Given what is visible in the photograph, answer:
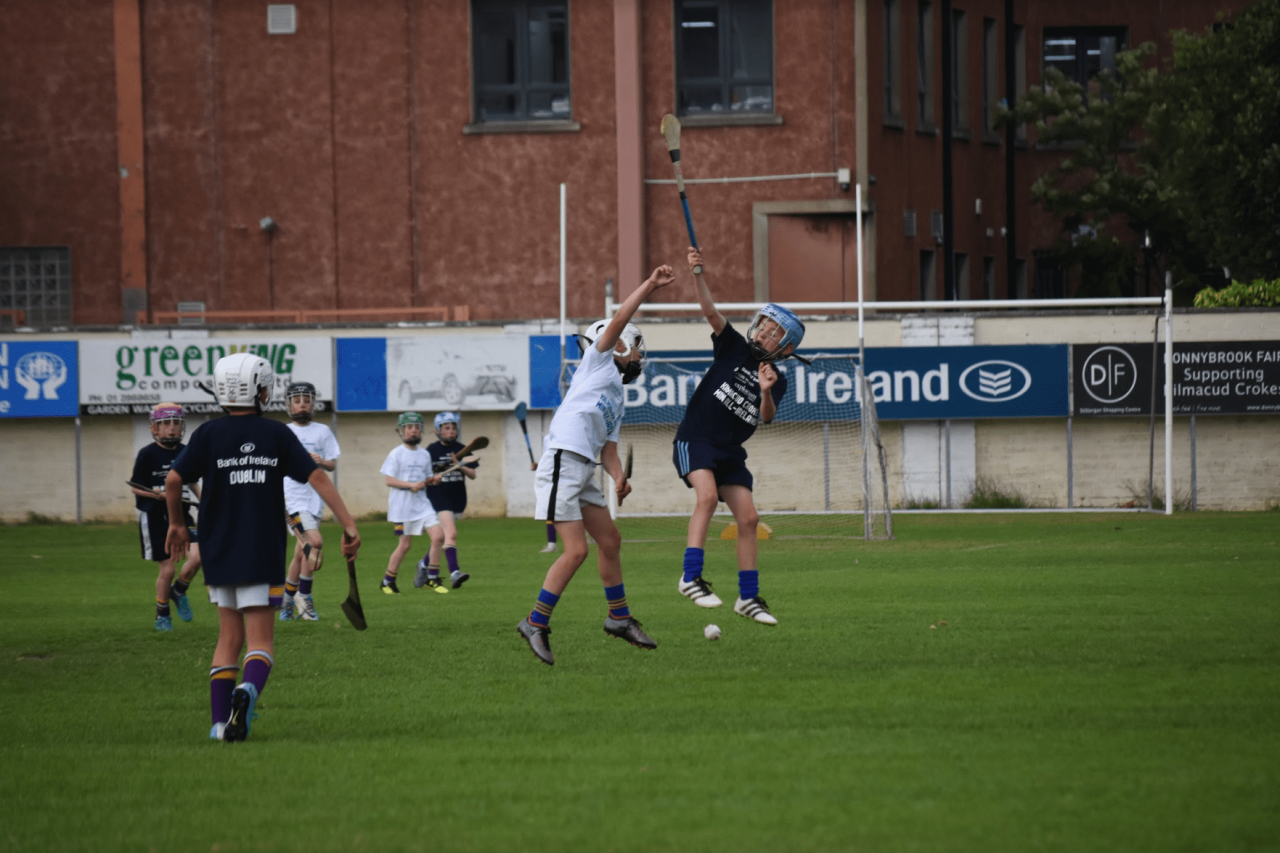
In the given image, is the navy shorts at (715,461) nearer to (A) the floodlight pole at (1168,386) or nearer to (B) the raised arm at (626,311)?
(B) the raised arm at (626,311)

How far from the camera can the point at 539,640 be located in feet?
31.4

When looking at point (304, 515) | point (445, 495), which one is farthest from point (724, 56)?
point (304, 515)

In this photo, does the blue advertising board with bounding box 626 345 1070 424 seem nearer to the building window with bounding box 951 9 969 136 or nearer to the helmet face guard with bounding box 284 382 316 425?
the building window with bounding box 951 9 969 136

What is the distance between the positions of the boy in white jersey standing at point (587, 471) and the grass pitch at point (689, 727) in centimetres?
36

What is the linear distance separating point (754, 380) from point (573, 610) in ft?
11.4

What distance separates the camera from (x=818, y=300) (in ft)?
101

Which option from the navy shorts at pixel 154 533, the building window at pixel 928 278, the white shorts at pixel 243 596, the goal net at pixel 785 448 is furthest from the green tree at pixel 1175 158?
the white shorts at pixel 243 596

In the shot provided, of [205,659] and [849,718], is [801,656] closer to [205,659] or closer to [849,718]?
[849,718]

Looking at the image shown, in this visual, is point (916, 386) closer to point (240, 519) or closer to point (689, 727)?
point (689, 727)

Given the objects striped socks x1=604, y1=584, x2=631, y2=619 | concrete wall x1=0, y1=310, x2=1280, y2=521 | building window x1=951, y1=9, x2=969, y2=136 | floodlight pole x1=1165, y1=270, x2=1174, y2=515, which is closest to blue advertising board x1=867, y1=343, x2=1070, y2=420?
concrete wall x1=0, y1=310, x2=1280, y2=521

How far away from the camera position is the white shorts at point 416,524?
16484 mm

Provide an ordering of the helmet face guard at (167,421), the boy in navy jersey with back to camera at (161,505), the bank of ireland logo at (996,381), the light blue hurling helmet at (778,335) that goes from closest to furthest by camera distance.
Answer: the light blue hurling helmet at (778,335), the boy in navy jersey with back to camera at (161,505), the helmet face guard at (167,421), the bank of ireland logo at (996,381)

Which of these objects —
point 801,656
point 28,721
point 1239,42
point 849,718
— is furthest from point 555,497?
point 1239,42

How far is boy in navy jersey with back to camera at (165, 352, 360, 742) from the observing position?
7.72 m
